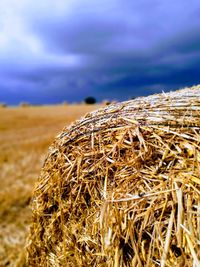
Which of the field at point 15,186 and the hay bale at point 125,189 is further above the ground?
the hay bale at point 125,189

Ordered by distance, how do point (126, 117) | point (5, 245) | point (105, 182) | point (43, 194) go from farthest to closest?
1. point (5, 245)
2. point (43, 194)
3. point (126, 117)
4. point (105, 182)

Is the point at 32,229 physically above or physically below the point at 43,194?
below

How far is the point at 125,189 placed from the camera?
244 centimetres

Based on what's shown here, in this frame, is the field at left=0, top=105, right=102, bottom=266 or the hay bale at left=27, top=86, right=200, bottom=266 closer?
the hay bale at left=27, top=86, right=200, bottom=266

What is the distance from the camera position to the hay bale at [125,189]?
217cm

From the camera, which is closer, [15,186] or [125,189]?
[125,189]

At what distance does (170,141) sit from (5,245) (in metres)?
3.13

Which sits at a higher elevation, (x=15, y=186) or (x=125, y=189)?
(x=125, y=189)

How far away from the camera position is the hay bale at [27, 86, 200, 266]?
2.17 metres

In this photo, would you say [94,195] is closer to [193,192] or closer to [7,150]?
[193,192]

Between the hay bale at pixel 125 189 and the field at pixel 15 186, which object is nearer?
the hay bale at pixel 125 189

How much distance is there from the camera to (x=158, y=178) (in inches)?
91.6

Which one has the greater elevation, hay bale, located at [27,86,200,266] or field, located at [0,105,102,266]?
hay bale, located at [27,86,200,266]

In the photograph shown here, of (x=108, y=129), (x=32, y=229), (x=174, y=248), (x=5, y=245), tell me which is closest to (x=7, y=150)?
(x=5, y=245)
